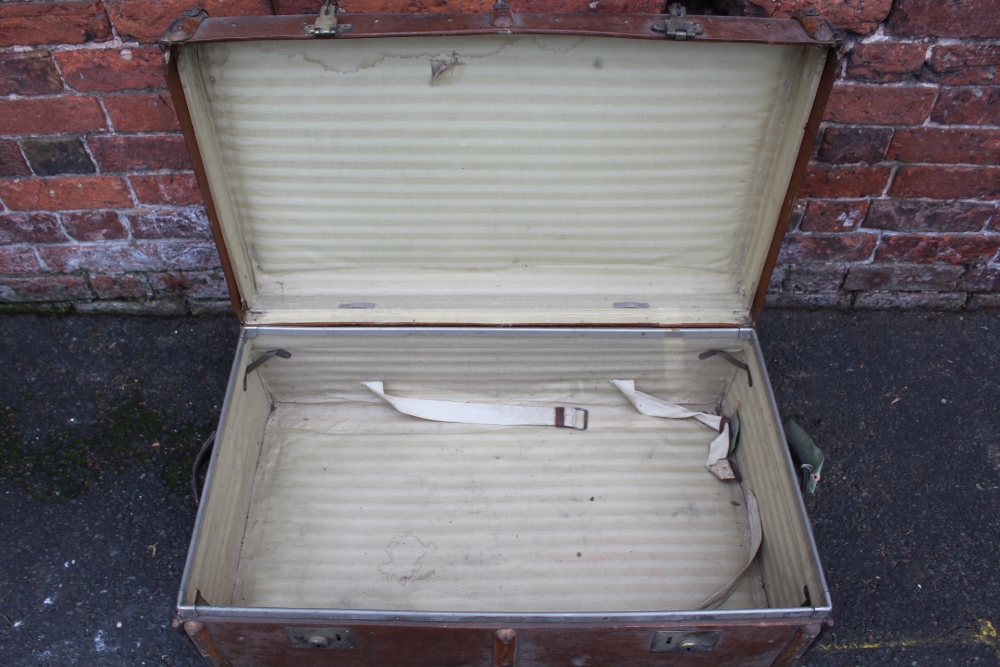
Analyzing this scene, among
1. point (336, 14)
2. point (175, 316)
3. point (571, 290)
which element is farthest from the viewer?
point (175, 316)

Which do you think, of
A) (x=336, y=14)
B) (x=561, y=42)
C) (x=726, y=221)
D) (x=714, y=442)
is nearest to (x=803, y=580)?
(x=714, y=442)

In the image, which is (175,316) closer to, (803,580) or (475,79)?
(475,79)

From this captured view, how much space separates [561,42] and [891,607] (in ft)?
4.41

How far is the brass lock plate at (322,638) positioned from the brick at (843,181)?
4.68ft

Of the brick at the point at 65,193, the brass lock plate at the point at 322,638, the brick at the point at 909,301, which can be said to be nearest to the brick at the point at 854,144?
the brick at the point at 909,301

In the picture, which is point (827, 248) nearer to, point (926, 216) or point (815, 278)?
point (815, 278)

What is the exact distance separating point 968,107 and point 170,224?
1.94m

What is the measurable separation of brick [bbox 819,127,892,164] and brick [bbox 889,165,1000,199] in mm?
100

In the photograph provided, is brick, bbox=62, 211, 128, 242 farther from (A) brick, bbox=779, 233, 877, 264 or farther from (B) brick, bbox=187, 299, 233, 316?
(A) brick, bbox=779, 233, 877, 264

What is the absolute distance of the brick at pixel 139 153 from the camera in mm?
1720

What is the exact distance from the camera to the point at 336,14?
3.93ft

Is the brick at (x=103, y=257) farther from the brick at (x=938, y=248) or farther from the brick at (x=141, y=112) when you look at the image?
the brick at (x=938, y=248)

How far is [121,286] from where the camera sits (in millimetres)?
2053

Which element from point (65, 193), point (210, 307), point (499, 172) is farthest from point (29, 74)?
point (499, 172)
